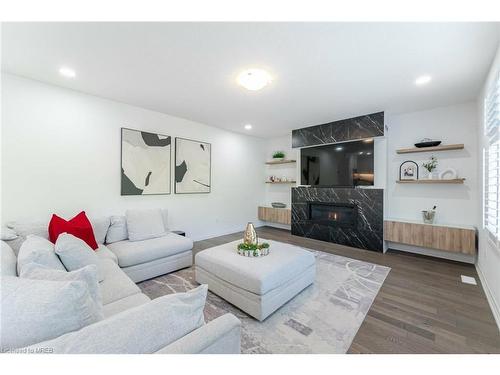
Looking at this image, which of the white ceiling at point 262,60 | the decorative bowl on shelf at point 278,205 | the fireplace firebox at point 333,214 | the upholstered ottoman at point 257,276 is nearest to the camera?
the white ceiling at point 262,60

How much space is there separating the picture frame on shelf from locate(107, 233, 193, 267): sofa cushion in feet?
13.4

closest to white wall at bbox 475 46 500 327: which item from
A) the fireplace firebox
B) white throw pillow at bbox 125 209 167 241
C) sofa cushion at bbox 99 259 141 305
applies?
the fireplace firebox

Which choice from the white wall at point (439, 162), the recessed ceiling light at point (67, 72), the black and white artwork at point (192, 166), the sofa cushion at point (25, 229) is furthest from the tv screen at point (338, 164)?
the sofa cushion at point (25, 229)

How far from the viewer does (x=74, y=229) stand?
249 centimetres

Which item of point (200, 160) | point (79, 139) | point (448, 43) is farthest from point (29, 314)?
point (200, 160)

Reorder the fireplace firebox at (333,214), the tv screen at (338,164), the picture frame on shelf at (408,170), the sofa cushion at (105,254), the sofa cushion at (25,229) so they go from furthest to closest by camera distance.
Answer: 1. the fireplace firebox at (333,214)
2. the tv screen at (338,164)
3. the picture frame on shelf at (408,170)
4. the sofa cushion at (105,254)
5. the sofa cushion at (25,229)

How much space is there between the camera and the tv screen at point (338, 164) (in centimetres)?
419

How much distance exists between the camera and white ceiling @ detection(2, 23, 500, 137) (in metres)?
1.83

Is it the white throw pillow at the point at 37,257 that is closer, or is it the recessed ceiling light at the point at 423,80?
the white throw pillow at the point at 37,257

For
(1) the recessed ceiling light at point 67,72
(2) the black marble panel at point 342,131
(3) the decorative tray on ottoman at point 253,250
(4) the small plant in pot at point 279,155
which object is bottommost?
(3) the decorative tray on ottoman at point 253,250

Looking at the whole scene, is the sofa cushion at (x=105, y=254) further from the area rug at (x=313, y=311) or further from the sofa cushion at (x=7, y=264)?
→ the sofa cushion at (x=7, y=264)

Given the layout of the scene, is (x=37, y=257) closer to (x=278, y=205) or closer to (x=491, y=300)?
(x=491, y=300)

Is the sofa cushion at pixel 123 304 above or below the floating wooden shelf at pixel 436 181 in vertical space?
below

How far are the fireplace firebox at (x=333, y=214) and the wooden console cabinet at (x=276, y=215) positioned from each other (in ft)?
2.20
